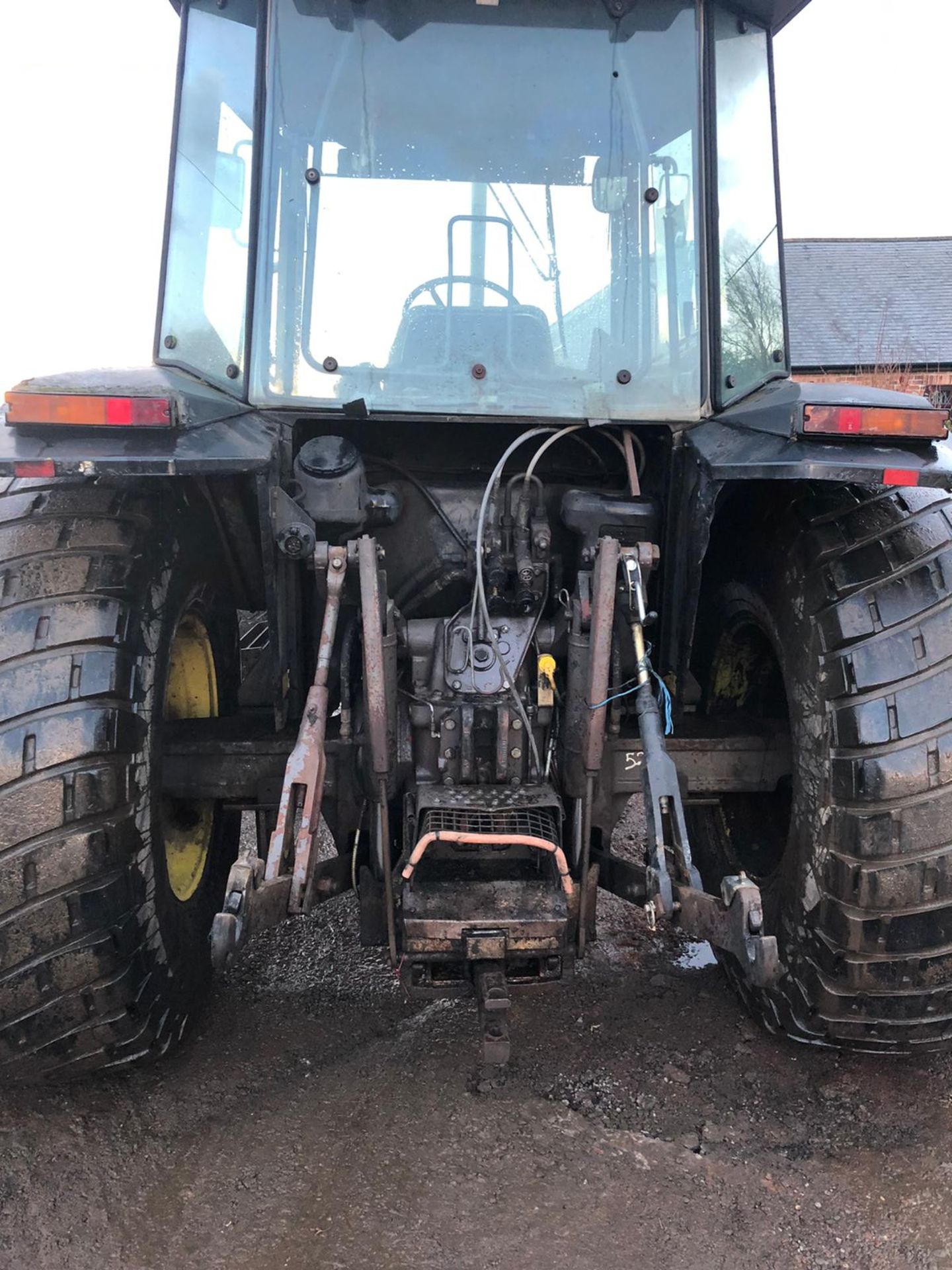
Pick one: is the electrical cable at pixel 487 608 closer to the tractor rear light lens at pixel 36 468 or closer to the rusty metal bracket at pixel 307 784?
the rusty metal bracket at pixel 307 784

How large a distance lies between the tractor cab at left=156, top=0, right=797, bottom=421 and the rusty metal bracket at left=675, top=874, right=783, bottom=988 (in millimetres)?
A: 1225

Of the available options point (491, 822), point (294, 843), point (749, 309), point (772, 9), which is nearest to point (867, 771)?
point (491, 822)

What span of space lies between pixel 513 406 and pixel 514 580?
456 millimetres

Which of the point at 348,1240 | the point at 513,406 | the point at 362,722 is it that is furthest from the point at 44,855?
the point at 513,406

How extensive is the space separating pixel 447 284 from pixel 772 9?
1.20 m

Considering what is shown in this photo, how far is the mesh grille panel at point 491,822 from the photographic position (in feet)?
6.72

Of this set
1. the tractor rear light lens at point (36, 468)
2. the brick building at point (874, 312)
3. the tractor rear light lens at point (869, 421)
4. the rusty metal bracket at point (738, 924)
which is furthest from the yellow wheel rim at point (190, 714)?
the brick building at point (874, 312)

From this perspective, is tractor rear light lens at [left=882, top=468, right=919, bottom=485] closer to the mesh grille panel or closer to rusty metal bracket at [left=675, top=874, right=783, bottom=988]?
rusty metal bracket at [left=675, top=874, right=783, bottom=988]

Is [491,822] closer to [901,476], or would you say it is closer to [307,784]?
[307,784]

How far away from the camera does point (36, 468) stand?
5.71ft

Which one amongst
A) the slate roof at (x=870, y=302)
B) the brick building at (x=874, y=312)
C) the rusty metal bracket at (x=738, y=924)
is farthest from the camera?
the slate roof at (x=870, y=302)

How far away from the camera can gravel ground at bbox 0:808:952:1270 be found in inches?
68.4

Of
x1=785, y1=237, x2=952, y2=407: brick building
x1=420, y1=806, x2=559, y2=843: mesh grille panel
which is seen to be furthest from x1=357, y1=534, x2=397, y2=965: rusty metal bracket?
x1=785, y1=237, x2=952, y2=407: brick building

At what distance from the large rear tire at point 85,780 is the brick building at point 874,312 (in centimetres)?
1294
